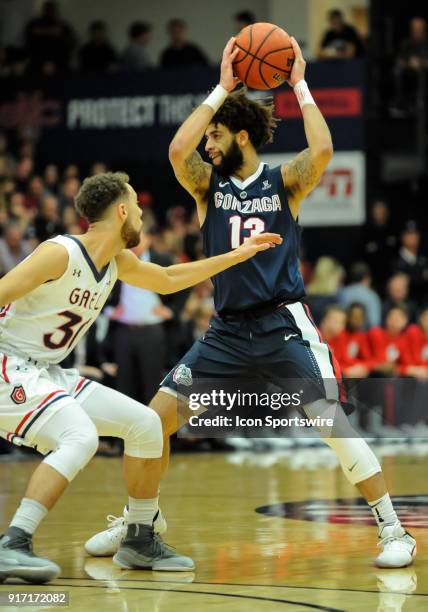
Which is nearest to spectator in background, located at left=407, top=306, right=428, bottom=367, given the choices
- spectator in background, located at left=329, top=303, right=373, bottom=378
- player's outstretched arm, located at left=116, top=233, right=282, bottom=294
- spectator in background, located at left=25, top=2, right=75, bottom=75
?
spectator in background, located at left=329, top=303, right=373, bottom=378

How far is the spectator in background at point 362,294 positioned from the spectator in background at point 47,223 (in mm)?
3761

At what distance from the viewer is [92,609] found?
5.08 m

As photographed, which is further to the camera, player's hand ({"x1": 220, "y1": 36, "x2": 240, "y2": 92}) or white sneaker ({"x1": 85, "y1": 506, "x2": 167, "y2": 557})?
player's hand ({"x1": 220, "y1": 36, "x2": 240, "y2": 92})

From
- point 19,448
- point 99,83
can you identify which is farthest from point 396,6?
point 19,448

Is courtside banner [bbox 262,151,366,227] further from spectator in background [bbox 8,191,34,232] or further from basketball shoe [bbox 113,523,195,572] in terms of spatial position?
Result: basketball shoe [bbox 113,523,195,572]

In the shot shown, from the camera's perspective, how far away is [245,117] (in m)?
6.91

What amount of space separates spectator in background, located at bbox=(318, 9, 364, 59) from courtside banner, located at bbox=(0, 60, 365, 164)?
1003 mm

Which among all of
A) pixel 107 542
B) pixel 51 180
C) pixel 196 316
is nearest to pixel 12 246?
pixel 196 316

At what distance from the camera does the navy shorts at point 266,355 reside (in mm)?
6590

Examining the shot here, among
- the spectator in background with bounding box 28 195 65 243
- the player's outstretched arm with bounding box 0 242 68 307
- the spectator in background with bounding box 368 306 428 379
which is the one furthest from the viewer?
the spectator in background with bounding box 368 306 428 379

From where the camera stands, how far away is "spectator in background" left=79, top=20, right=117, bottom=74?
19844 millimetres

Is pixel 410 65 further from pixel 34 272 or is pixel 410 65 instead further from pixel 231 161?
pixel 34 272

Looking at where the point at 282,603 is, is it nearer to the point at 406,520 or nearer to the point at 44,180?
the point at 406,520

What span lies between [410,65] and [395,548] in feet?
41.9
